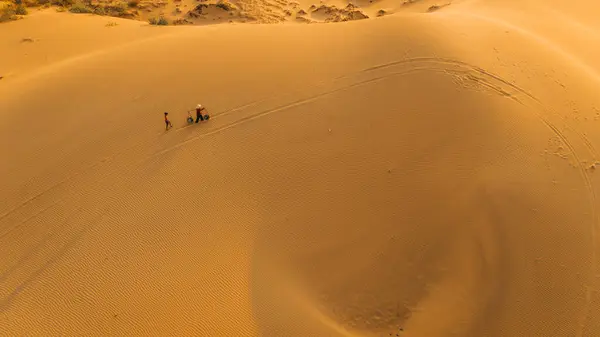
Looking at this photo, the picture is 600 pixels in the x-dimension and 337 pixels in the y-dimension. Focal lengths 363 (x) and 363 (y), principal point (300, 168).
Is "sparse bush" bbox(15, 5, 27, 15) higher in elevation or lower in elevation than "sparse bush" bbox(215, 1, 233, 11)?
lower

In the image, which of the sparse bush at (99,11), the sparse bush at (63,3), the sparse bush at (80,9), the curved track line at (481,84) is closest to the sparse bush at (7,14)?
the sparse bush at (63,3)

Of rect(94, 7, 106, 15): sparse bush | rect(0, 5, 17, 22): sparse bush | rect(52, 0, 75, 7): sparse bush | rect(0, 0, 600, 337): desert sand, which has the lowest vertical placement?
rect(0, 0, 600, 337): desert sand

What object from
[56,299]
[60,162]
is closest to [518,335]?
[56,299]

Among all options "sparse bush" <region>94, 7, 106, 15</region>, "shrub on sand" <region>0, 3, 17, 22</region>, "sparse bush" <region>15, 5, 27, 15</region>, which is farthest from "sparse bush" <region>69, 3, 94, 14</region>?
"shrub on sand" <region>0, 3, 17, 22</region>

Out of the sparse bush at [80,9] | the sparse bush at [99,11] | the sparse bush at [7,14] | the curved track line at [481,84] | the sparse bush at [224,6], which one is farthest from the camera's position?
the sparse bush at [224,6]

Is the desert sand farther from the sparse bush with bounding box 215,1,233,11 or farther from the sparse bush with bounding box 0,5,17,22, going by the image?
the sparse bush with bounding box 215,1,233,11

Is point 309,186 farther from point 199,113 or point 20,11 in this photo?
point 20,11

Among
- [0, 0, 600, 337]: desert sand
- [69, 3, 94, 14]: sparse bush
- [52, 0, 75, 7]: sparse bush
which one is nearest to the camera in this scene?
[0, 0, 600, 337]: desert sand

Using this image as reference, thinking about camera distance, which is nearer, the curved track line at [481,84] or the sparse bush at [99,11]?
the curved track line at [481,84]

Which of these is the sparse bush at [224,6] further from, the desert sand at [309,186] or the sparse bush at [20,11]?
the sparse bush at [20,11]
